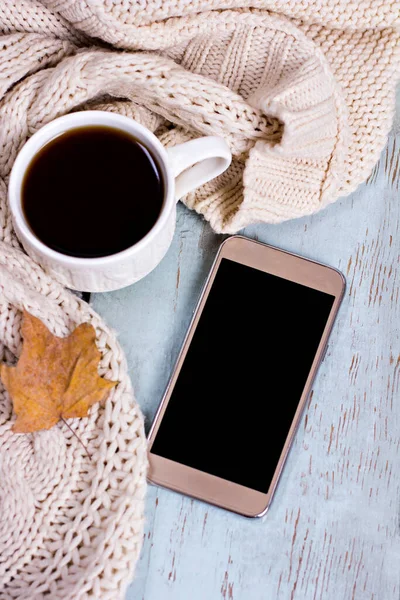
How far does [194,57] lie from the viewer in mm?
580

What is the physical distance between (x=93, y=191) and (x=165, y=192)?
60 mm

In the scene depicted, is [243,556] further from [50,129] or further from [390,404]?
[50,129]

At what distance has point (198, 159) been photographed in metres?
0.49

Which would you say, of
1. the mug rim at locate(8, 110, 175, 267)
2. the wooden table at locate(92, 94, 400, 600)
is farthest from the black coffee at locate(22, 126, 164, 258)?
the wooden table at locate(92, 94, 400, 600)

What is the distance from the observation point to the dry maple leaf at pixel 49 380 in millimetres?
524

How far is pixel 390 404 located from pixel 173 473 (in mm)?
217

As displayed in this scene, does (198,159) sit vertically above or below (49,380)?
above

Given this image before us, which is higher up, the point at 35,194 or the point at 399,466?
the point at 35,194

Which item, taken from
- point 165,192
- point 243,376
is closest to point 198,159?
point 165,192

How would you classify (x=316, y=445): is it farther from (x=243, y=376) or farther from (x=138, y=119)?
(x=138, y=119)

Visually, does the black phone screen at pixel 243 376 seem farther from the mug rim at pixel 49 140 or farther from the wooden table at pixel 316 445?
the mug rim at pixel 49 140

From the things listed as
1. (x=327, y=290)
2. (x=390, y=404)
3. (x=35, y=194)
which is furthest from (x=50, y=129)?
(x=390, y=404)

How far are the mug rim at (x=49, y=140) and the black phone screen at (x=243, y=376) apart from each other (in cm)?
14

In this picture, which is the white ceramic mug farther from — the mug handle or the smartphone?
the smartphone
